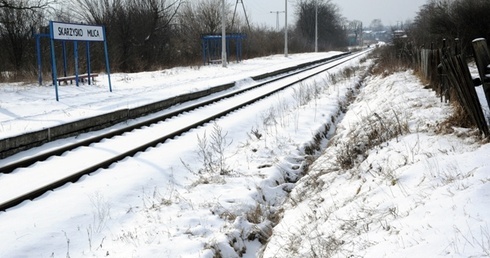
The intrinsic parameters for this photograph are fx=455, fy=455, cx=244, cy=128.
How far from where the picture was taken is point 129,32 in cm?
3659

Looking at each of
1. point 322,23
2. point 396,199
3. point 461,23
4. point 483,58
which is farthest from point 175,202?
point 322,23

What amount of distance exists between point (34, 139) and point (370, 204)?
22.0 feet

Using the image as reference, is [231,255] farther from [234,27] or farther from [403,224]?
[234,27]

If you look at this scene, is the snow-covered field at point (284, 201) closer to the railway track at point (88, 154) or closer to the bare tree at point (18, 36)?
the railway track at point (88, 154)

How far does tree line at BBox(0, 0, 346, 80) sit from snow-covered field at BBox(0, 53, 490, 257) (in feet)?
52.5

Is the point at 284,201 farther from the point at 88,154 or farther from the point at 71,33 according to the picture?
the point at 71,33

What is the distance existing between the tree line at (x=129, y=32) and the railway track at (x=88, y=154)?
39.4ft

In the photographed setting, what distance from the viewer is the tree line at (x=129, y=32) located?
28.7 m

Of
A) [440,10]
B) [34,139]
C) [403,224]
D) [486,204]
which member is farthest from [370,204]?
[440,10]

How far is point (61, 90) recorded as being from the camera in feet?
56.6

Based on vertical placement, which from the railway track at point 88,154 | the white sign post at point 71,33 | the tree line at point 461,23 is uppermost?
the tree line at point 461,23

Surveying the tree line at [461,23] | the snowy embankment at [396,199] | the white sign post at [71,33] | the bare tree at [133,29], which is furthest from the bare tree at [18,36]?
the snowy embankment at [396,199]

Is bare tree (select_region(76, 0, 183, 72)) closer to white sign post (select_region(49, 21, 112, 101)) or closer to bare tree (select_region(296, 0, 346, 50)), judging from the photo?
white sign post (select_region(49, 21, 112, 101))

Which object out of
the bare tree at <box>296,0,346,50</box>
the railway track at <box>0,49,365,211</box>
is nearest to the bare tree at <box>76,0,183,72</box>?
the railway track at <box>0,49,365,211</box>
